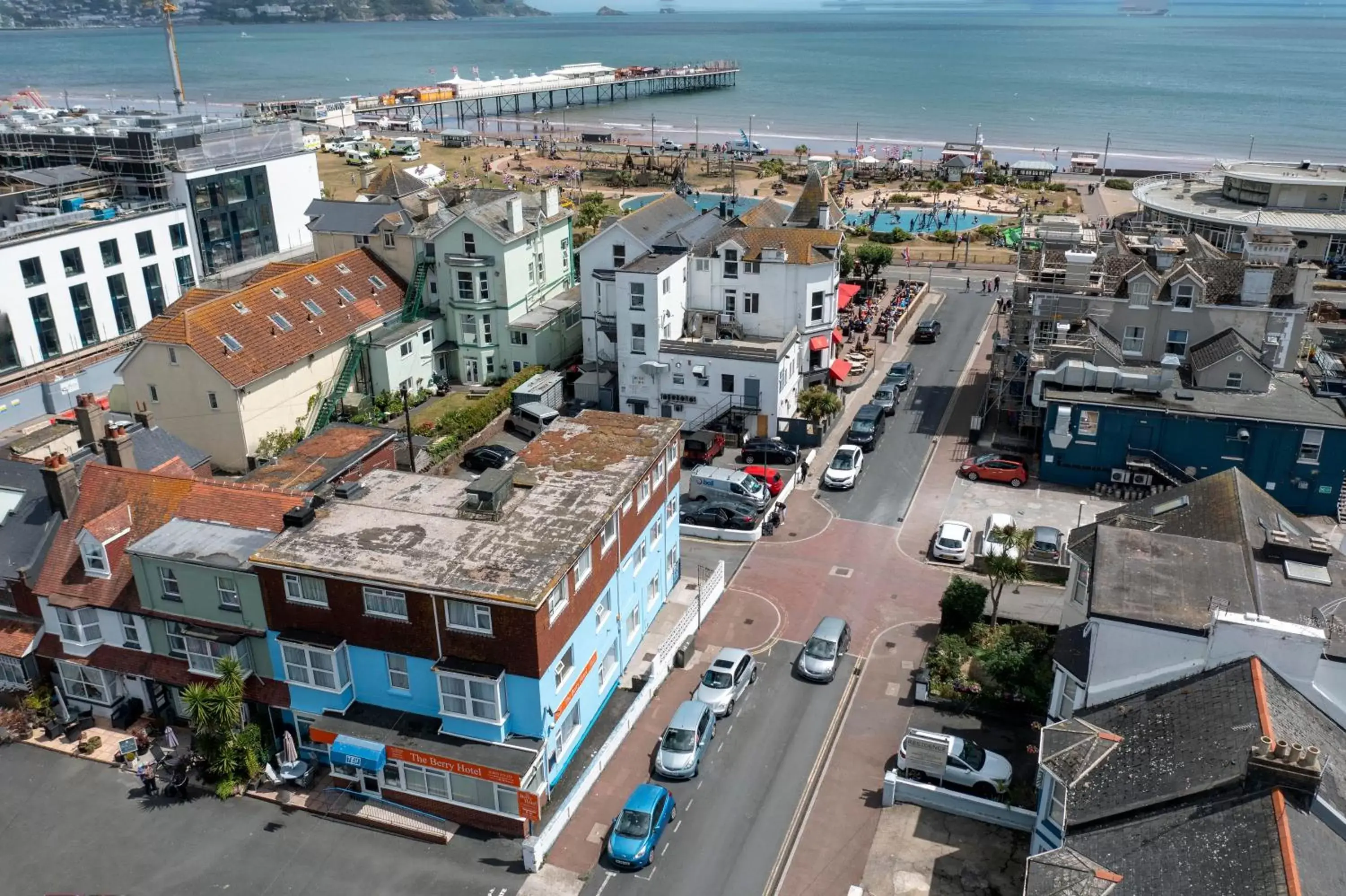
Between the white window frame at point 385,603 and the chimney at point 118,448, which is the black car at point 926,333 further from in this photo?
the chimney at point 118,448

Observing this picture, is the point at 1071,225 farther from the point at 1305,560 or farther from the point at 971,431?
the point at 1305,560

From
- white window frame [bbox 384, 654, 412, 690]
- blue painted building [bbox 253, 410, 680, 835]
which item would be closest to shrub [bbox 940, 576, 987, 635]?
blue painted building [bbox 253, 410, 680, 835]

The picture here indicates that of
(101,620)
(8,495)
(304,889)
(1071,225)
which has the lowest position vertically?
(304,889)

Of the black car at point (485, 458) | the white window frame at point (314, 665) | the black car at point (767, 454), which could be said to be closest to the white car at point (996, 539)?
the black car at point (767, 454)

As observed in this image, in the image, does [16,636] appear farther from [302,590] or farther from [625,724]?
[625,724]

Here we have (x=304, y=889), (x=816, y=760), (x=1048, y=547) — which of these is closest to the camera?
(x=304, y=889)

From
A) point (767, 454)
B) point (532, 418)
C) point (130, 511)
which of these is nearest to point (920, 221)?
point (767, 454)

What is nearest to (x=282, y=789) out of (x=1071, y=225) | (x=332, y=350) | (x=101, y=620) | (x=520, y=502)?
(x=101, y=620)

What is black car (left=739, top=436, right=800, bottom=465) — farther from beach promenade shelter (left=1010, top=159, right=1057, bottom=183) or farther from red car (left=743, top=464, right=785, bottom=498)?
beach promenade shelter (left=1010, top=159, right=1057, bottom=183)

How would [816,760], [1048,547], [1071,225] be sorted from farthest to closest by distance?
[1071,225] < [1048,547] < [816,760]
